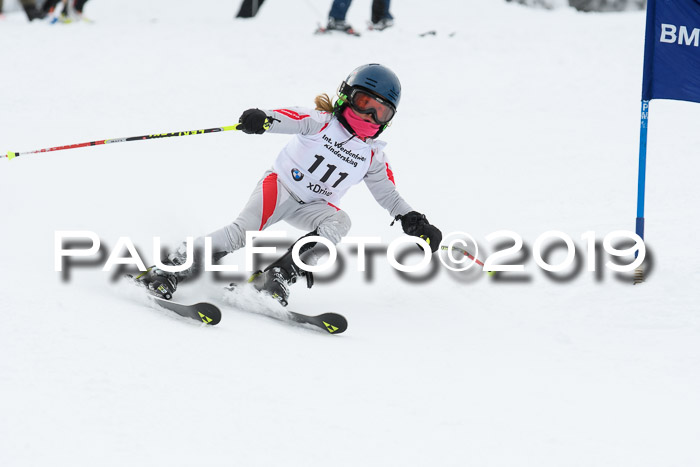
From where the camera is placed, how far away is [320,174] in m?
4.62

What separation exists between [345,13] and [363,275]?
5.94 metres

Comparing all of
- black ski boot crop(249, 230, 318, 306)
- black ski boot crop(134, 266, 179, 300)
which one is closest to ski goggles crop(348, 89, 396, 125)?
black ski boot crop(249, 230, 318, 306)

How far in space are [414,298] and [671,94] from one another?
1.98 metres

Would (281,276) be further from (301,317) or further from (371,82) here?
(371,82)

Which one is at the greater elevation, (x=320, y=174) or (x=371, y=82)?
(x=371, y=82)

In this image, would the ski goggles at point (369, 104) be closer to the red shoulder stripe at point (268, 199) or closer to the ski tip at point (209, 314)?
the red shoulder stripe at point (268, 199)

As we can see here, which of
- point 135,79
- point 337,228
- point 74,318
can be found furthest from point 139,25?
point 74,318

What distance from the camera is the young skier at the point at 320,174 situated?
14.0ft

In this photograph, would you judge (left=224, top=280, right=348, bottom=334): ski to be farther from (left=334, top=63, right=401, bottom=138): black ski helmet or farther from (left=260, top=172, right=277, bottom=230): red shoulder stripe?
(left=334, top=63, right=401, bottom=138): black ski helmet

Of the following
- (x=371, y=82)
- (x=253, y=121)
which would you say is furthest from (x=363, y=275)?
(x=253, y=121)

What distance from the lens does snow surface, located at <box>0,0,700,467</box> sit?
262 centimetres

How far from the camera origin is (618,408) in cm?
307

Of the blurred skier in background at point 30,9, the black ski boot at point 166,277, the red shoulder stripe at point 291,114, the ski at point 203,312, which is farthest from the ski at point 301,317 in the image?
the blurred skier in background at point 30,9

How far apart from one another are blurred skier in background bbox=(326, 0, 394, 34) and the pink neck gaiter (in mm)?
6147
